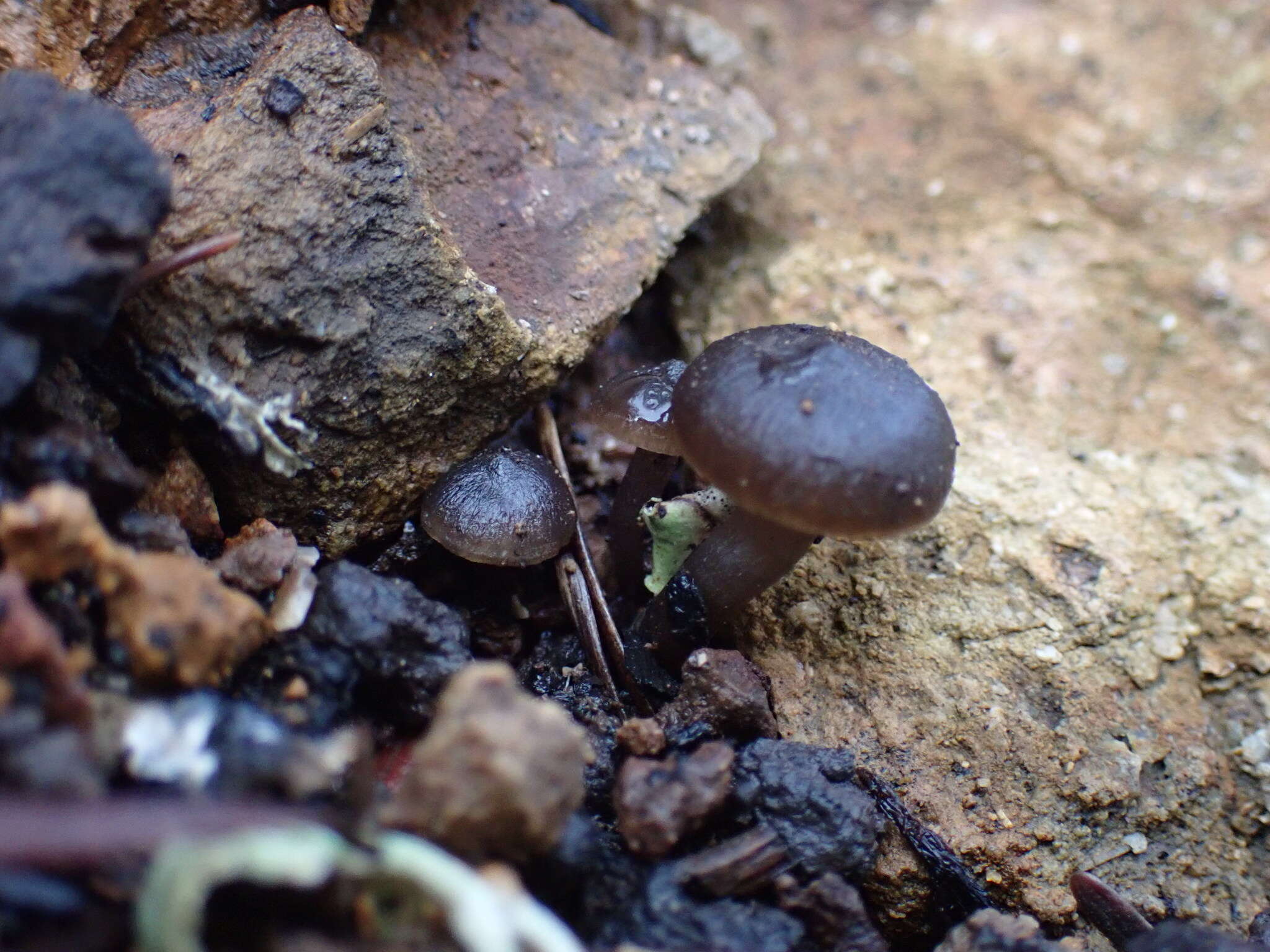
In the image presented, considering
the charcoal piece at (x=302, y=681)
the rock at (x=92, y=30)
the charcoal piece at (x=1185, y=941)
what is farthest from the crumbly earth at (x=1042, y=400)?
the rock at (x=92, y=30)

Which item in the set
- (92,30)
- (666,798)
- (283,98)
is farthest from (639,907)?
(92,30)

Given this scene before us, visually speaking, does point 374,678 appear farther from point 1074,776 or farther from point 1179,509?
point 1179,509

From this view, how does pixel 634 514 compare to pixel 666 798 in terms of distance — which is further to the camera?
pixel 634 514

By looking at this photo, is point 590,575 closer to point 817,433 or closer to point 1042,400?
point 817,433

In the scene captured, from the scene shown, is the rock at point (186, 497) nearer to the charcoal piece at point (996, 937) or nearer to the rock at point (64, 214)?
the rock at point (64, 214)

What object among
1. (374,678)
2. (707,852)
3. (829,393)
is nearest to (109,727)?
(374,678)
